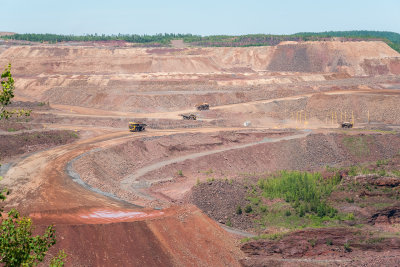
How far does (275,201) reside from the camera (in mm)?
36281

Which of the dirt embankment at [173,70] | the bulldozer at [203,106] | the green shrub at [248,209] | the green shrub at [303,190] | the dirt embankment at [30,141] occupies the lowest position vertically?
the green shrub at [248,209]

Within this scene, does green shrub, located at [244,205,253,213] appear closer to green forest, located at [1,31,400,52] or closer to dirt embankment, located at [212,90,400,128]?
dirt embankment, located at [212,90,400,128]

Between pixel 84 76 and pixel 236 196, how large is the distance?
72.8 m

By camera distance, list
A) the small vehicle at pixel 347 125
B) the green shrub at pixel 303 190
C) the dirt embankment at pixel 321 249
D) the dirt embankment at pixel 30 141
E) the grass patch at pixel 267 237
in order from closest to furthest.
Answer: the dirt embankment at pixel 321 249 → the grass patch at pixel 267 237 → the green shrub at pixel 303 190 → the dirt embankment at pixel 30 141 → the small vehicle at pixel 347 125

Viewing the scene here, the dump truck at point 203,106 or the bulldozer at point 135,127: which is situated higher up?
the dump truck at point 203,106

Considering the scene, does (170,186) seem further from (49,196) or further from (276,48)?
(276,48)

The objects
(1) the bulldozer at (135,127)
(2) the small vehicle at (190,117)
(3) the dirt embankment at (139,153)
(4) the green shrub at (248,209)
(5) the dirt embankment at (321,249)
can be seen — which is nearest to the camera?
(5) the dirt embankment at (321,249)

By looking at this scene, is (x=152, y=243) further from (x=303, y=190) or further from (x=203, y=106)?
(x=203, y=106)

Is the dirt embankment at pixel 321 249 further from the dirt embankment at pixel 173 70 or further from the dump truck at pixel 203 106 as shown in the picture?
the dirt embankment at pixel 173 70

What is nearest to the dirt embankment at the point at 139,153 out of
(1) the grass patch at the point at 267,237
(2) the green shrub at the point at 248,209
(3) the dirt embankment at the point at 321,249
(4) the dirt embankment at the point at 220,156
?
(4) the dirt embankment at the point at 220,156

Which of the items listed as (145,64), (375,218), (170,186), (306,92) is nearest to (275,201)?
(375,218)

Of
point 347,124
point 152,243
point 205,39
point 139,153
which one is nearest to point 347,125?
point 347,124

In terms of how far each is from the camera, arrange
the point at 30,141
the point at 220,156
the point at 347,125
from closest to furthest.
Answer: the point at 30,141
the point at 220,156
the point at 347,125

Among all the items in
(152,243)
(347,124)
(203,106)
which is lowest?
(152,243)
